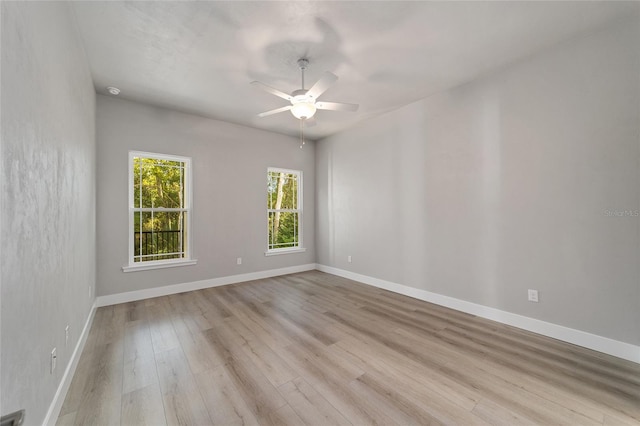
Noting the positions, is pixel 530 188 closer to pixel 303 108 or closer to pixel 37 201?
pixel 303 108

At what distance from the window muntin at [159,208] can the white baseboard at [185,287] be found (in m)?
0.40

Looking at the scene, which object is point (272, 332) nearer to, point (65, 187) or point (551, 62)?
point (65, 187)

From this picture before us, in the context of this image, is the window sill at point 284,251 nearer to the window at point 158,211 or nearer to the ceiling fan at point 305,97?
the window at point 158,211

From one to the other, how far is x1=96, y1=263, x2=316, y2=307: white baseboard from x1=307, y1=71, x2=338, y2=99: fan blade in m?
3.41

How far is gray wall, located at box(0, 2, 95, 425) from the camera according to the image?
105 cm

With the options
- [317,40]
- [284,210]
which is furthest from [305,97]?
[284,210]

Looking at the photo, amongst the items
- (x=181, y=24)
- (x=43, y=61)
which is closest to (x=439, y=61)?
(x=181, y=24)

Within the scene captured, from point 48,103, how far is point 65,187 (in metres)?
0.62

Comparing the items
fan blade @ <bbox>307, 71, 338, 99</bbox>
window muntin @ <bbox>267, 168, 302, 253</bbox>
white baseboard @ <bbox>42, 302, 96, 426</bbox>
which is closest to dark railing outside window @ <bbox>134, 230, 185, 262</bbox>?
white baseboard @ <bbox>42, 302, 96, 426</bbox>

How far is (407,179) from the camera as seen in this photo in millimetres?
3949

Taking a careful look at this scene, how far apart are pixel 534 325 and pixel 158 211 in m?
5.02

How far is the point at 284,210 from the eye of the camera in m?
5.41

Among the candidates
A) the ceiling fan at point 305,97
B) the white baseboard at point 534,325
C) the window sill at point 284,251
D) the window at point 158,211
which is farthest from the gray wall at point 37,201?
the white baseboard at point 534,325

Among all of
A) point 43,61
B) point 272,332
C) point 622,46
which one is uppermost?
point 622,46
